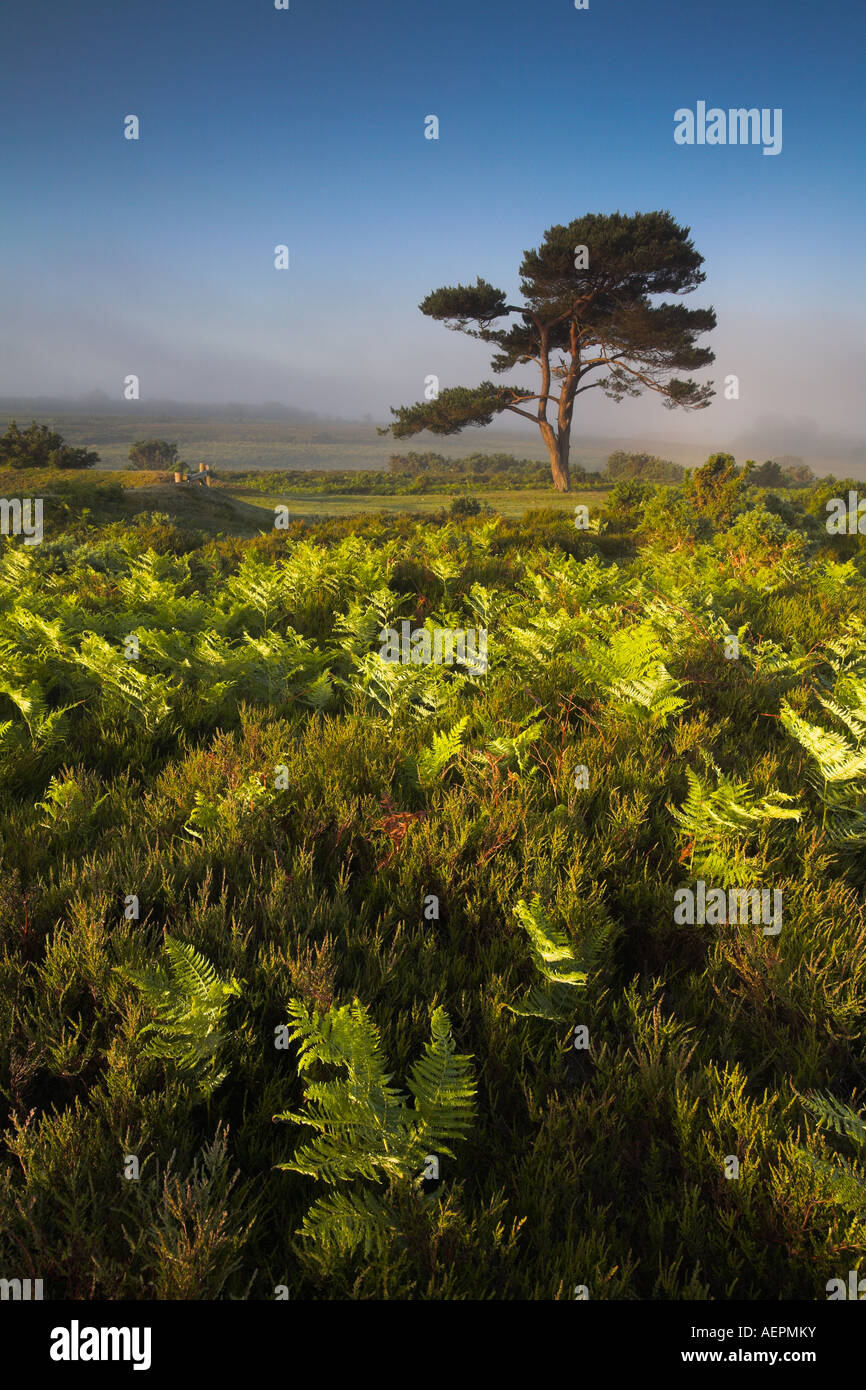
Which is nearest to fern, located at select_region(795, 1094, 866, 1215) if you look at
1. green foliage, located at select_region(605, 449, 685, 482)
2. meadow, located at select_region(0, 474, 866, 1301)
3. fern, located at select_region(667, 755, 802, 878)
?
meadow, located at select_region(0, 474, 866, 1301)

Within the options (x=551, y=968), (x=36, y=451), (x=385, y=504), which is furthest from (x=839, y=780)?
(x=36, y=451)

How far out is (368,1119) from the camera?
1744mm

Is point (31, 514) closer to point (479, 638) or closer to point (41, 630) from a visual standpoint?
point (41, 630)

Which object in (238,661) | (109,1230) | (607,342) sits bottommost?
(109,1230)

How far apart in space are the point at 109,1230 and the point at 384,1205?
72cm

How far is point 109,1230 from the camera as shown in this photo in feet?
5.48

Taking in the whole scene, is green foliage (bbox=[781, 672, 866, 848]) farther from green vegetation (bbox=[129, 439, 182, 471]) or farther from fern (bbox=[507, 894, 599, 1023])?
green vegetation (bbox=[129, 439, 182, 471])

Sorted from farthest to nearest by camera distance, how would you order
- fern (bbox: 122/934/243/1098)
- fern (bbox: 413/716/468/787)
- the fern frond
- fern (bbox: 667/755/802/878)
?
fern (bbox: 413/716/468/787)
fern (bbox: 667/755/802/878)
fern (bbox: 122/934/243/1098)
the fern frond

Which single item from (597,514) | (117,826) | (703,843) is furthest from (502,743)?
(597,514)

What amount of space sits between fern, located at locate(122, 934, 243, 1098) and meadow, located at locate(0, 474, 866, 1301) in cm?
1

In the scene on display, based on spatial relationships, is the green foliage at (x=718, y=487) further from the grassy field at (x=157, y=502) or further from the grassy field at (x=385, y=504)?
the grassy field at (x=385, y=504)

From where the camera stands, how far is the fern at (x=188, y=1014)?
2008mm

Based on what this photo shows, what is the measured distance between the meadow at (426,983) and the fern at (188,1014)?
11 mm

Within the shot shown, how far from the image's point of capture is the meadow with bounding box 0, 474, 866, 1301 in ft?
5.37
